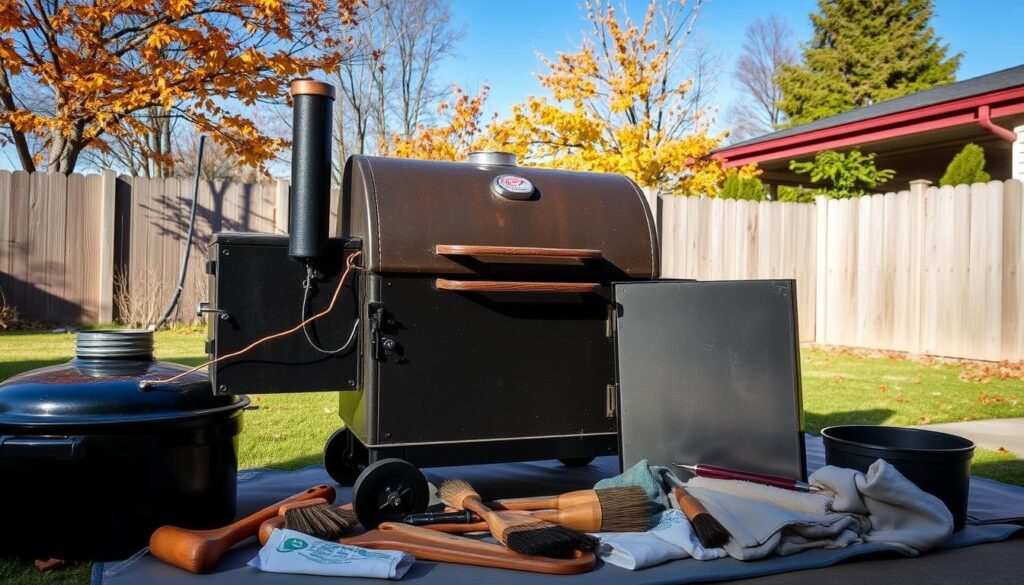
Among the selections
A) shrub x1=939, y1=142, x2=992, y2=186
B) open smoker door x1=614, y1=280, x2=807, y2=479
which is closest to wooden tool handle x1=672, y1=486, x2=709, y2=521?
open smoker door x1=614, y1=280, x2=807, y2=479

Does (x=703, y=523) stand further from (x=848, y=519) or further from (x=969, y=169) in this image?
(x=969, y=169)

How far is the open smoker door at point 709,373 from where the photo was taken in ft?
11.1

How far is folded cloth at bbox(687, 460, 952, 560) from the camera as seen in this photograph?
282 centimetres

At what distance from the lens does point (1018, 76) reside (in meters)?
10.4

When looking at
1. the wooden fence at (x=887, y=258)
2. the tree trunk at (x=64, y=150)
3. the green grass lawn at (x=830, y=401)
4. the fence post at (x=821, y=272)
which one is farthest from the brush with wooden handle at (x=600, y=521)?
the tree trunk at (x=64, y=150)

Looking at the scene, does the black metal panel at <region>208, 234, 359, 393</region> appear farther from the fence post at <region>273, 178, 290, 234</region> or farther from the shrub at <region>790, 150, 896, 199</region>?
the shrub at <region>790, 150, 896, 199</region>

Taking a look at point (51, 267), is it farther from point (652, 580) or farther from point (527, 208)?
point (652, 580)

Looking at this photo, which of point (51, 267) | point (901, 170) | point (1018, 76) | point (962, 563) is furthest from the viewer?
point (901, 170)

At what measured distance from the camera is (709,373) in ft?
11.5

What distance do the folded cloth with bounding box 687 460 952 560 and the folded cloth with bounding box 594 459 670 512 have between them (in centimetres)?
19

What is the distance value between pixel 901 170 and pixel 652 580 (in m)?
15.0

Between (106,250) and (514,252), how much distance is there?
7.95 m

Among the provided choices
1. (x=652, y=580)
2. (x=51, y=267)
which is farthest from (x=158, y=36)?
(x=652, y=580)

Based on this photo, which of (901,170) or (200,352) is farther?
(901,170)
